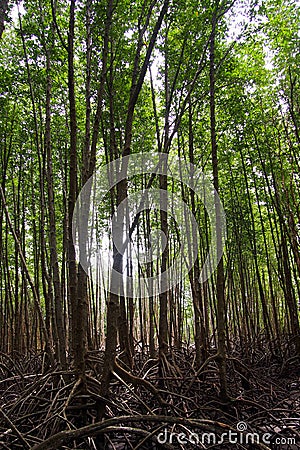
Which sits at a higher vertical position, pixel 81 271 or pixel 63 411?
pixel 81 271

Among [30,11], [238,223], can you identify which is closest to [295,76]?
[238,223]

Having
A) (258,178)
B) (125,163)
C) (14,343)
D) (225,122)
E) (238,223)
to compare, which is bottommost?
(14,343)

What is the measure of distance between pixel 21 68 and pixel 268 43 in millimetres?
2963

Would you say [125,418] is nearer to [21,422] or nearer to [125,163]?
[21,422]

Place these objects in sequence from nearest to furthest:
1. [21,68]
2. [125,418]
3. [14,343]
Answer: [125,418] → [21,68] → [14,343]

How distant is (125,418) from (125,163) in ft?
4.53

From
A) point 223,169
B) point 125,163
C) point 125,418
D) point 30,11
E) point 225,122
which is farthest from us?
point 223,169

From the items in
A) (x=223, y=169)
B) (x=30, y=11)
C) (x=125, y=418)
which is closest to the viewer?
(x=125, y=418)

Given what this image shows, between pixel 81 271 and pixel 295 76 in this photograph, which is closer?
pixel 81 271

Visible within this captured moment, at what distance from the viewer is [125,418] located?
6.03ft

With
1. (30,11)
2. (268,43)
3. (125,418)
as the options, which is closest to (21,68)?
(30,11)

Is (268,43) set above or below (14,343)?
above

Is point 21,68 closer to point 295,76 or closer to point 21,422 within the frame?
point 295,76

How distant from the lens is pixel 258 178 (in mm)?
→ 6102
